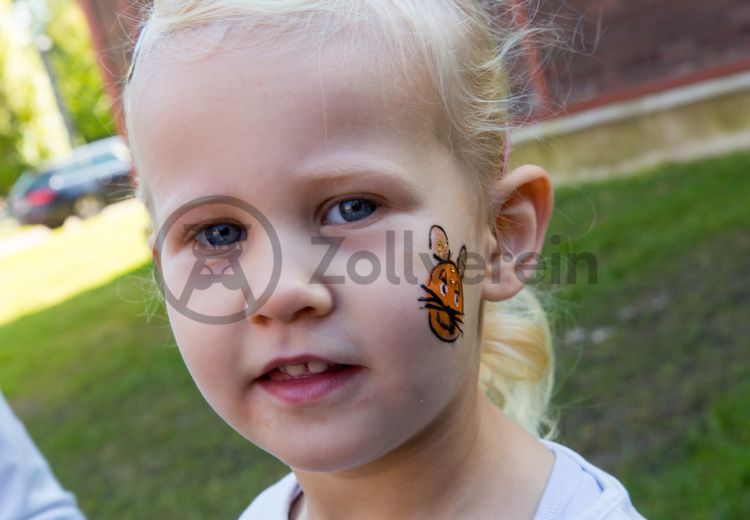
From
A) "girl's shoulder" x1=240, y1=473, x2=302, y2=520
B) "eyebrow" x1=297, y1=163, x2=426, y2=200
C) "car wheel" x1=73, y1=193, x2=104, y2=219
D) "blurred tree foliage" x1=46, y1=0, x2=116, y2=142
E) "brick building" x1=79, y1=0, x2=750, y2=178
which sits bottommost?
"blurred tree foliage" x1=46, y1=0, x2=116, y2=142

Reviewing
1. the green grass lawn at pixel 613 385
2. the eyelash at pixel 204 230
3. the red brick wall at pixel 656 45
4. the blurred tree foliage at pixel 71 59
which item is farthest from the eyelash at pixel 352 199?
the blurred tree foliage at pixel 71 59

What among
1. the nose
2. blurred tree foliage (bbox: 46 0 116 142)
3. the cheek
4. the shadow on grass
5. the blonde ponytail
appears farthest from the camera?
blurred tree foliage (bbox: 46 0 116 142)

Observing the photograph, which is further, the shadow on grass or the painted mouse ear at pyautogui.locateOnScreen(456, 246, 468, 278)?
the shadow on grass

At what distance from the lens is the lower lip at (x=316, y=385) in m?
1.25

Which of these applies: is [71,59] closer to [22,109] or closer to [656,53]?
[22,109]

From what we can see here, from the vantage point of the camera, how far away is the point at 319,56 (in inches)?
50.7

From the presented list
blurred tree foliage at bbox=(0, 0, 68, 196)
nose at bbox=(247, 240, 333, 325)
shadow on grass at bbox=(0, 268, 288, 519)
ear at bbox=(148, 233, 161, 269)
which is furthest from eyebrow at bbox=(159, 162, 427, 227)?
blurred tree foliage at bbox=(0, 0, 68, 196)

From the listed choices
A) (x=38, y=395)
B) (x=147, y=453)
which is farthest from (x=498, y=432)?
(x=38, y=395)

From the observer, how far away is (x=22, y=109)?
2947 cm

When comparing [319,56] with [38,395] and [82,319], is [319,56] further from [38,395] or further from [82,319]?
[82,319]

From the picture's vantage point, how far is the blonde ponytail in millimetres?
1904

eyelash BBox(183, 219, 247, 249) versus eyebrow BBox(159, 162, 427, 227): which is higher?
eyebrow BBox(159, 162, 427, 227)

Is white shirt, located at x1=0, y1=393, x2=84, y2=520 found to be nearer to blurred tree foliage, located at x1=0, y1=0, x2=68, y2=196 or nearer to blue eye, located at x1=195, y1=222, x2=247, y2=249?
blue eye, located at x1=195, y1=222, x2=247, y2=249

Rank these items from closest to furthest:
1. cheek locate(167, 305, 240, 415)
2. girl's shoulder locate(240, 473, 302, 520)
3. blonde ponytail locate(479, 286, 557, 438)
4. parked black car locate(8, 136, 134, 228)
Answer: cheek locate(167, 305, 240, 415)
girl's shoulder locate(240, 473, 302, 520)
blonde ponytail locate(479, 286, 557, 438)
parked black car locate(8, 136, 134, 228)
